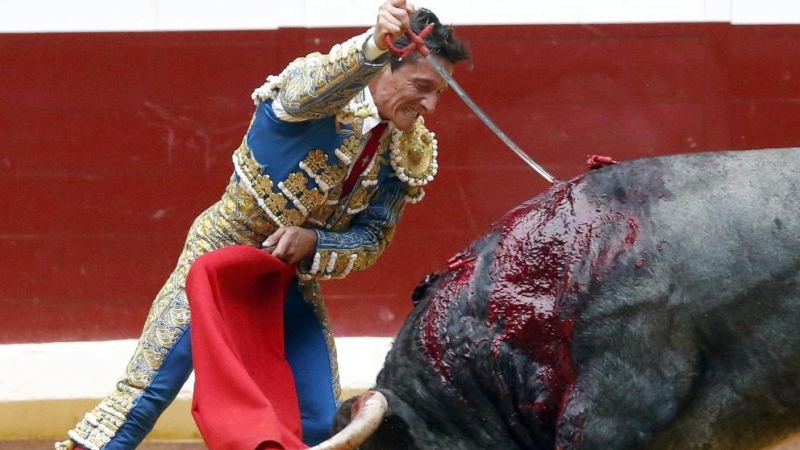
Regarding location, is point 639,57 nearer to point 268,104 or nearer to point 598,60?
point 598,60

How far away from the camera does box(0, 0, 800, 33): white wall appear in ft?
18.1

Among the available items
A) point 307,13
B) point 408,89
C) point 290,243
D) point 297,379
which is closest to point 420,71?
point 408,89

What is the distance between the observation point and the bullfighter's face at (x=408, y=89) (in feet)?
10.8

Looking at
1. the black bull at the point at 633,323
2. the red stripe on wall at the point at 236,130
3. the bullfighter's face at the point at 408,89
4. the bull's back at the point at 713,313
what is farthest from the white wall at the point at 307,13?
the bull's back at the point at 713,313

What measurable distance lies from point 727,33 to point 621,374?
3.11 meters

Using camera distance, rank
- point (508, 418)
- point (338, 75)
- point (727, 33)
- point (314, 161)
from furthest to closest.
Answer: point (727, 33) < point (314, 161) < point (338, 75) < point (508, 418)

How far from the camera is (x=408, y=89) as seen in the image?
3297mm

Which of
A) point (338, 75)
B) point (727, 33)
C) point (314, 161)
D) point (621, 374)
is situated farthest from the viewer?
point (727, 33)

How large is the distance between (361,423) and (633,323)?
0.56 metres

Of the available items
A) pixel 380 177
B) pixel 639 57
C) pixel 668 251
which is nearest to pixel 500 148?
pixel 639 57

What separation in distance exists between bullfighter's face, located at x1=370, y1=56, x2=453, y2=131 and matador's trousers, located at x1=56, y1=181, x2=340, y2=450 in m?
0.40

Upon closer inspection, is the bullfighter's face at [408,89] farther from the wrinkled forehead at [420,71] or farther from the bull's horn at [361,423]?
the bull's horn at [361,423]

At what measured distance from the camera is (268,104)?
3.41 meters

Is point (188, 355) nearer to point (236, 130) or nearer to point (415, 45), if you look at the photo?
point (415, 45)
